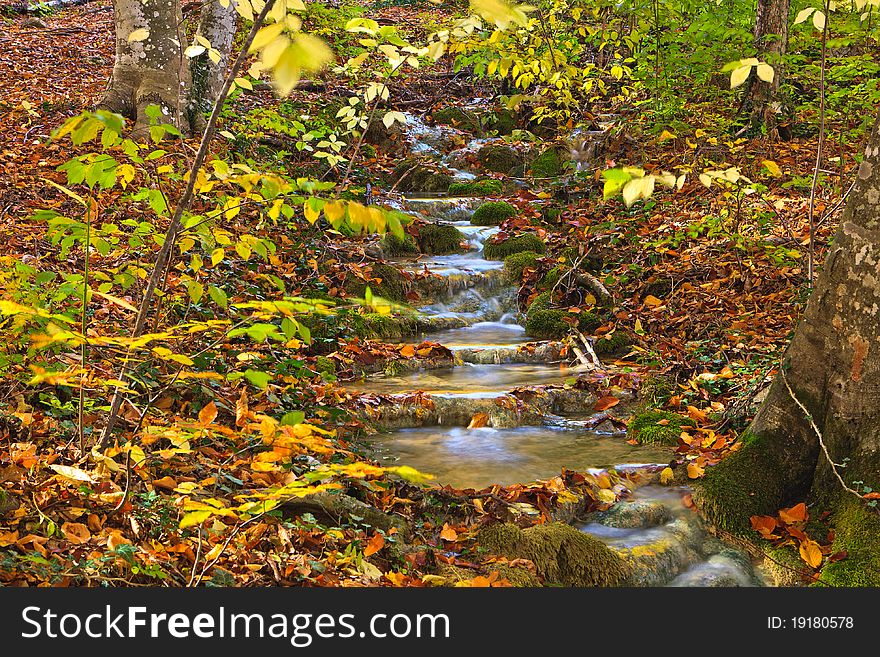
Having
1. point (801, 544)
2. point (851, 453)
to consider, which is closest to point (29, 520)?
point (801, 544)

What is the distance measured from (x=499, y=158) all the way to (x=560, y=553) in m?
9.69

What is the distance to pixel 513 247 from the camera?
8.98 m

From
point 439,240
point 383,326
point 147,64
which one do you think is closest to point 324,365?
point 383,326

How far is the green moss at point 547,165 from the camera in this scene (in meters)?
11.4

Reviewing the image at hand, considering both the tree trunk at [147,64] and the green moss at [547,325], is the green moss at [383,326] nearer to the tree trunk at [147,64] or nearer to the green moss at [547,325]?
the green moss at [547,325]

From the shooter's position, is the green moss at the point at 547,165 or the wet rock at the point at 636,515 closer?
the wet rock at the point at 636,515

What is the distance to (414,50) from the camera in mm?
4109

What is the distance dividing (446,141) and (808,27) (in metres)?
6.02

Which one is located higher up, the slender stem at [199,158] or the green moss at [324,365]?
the slender stem at [199,158]

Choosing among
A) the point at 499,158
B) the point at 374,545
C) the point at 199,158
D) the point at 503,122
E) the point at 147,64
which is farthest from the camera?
the point at 503,122

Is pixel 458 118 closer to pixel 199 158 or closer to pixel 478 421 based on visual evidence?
pixel 478 421

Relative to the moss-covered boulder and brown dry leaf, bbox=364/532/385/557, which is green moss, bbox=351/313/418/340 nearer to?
brown dry leaf, bbox=364/532/385/557

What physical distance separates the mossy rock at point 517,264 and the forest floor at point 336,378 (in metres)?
0.09

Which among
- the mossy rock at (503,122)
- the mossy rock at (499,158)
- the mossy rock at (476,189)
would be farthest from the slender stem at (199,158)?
the mossy rock at (503,122)
